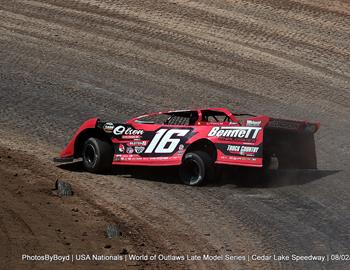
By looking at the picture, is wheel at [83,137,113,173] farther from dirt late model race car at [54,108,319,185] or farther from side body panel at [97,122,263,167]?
side body panel at [97,122,263,167]

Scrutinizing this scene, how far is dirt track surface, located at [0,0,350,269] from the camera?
12305mm

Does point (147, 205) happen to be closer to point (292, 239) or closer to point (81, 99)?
point (292, 239)

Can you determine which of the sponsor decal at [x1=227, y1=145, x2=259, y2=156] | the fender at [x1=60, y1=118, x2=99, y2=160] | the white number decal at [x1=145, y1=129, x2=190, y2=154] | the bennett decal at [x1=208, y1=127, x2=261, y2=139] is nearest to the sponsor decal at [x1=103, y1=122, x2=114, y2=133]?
the fender at [x1=60, y1=118, x2=99, y2=160]

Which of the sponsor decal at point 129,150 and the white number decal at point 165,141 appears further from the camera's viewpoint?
the sponsor decal at point 129,150

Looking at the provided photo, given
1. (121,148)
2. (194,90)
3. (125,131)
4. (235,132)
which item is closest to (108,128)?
(125,131)

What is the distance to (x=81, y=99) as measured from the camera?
20.1m

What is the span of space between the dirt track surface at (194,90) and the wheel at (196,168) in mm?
197

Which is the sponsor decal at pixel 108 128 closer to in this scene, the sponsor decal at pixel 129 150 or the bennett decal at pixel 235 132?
the sponsor decal at pixel 129 150

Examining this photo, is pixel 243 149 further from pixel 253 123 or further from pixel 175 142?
pixel 175 142

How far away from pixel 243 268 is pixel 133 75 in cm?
1190

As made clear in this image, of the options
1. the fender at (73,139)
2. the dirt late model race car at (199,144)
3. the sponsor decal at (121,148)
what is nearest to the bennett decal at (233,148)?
the dirt late model race car at (199,144)

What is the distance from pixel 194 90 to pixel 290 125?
7348mm

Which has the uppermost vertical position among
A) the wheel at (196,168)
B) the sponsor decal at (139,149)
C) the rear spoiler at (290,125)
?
the rear spoiler at (290,125)

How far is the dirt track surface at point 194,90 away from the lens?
12.3 meters
